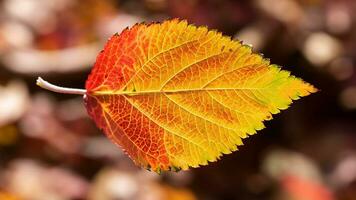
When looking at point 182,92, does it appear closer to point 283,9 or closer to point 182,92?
point 182,92

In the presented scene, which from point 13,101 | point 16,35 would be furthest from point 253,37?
point 16,35

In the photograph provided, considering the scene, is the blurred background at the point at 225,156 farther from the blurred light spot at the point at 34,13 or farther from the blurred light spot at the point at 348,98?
the blurred light spot at the point at 34,13

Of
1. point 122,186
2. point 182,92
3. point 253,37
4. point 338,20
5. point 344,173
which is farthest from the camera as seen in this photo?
point 338,20

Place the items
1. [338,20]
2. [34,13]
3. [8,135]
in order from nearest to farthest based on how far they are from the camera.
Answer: [8,135] → [338,20] → [34,13]

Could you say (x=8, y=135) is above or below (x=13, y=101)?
below

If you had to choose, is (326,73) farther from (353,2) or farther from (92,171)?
(92,171)

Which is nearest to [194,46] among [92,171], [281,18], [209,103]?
[209,103]

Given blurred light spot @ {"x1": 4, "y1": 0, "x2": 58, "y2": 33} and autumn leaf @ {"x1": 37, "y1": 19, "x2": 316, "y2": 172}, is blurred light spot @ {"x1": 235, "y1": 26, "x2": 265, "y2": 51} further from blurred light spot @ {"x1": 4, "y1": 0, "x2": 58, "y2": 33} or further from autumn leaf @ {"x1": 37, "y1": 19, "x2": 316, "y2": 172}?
autumn leaf @ {"x1": 37, "y1": 19, "x2": 316, "y2": 172}
